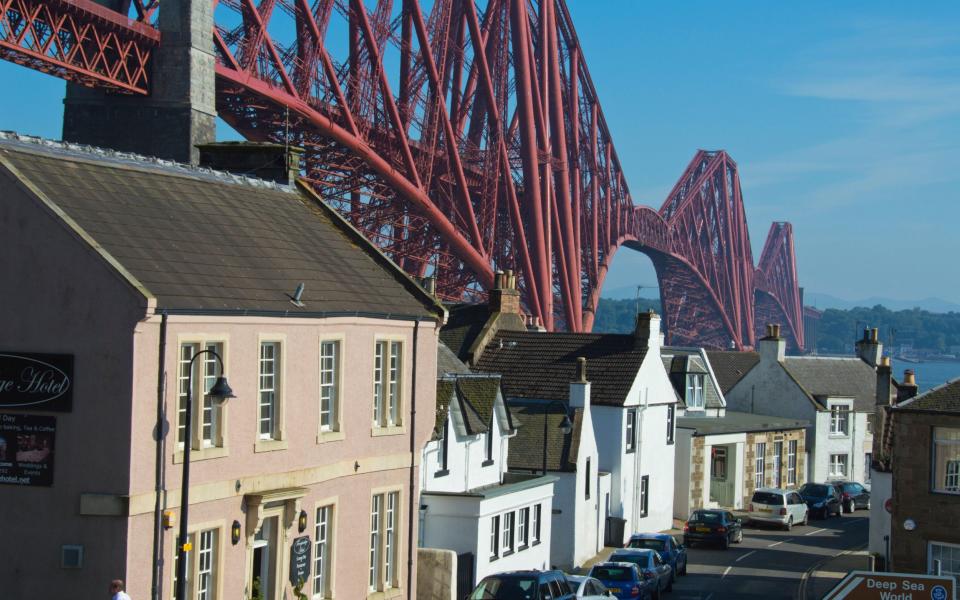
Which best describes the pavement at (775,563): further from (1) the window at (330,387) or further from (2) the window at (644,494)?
(1) the window at (330,387)

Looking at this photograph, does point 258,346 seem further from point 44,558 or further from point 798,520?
point 798,520

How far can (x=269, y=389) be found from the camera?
21938mm

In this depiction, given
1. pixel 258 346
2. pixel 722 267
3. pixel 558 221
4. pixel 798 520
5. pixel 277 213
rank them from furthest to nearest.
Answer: pixel 722 267 < pixel 558 221 < pixel 798 520 < pixel 277 213 < pixel 258 346

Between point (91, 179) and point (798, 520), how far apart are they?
37.6 metres

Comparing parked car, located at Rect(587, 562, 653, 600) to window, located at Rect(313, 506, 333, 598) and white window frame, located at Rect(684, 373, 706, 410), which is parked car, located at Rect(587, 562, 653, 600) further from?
white window frame, located at Rect(684, 373, 706, 410)

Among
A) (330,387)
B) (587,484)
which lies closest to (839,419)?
(587,484)

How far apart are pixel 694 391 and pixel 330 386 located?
36452 mm

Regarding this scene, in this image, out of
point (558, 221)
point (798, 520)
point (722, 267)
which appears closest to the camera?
point (798, 520)

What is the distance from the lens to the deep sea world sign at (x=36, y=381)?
19188 millimetres

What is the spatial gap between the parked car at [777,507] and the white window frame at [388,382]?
94.2 feet

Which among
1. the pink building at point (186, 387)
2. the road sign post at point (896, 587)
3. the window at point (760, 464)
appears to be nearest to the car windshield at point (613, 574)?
the pink building at point (186, 387)

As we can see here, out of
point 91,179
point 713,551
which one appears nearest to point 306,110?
point 713,551

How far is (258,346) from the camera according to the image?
21.3 metres

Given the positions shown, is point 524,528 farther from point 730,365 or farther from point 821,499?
point 730,365
